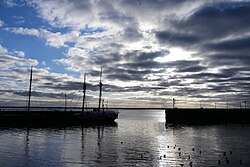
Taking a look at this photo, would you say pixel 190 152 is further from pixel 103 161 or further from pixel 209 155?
pixel 103 161

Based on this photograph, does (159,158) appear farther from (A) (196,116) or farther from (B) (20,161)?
(A) (196,116)

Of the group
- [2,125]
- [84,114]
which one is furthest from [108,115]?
[2,125]

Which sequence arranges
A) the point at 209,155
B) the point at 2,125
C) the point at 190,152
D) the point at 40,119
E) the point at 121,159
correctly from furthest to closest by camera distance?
the point at 40,119 < the point at 2,125 < the point at 190,152 < the point at 209,155 < the point at 121,159

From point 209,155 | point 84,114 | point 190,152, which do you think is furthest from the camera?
point 84,114

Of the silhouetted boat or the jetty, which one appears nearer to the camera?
the silhouetted boat

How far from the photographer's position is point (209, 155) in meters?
44.9

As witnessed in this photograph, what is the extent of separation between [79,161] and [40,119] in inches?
2793

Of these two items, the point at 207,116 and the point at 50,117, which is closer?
the point at 50,117

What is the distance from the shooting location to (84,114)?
116m

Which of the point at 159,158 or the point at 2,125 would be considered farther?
the point at 2,125

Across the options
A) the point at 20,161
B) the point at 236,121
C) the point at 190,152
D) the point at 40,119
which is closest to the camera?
the point at 20,161

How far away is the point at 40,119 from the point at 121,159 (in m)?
71.3

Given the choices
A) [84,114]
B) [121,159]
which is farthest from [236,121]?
[121,159]

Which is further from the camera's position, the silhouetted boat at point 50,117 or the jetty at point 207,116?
the jetty at point 207,116
